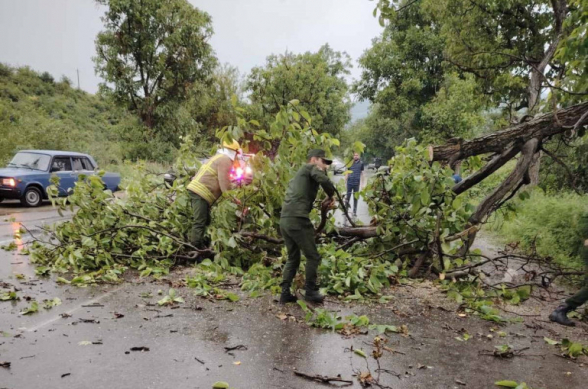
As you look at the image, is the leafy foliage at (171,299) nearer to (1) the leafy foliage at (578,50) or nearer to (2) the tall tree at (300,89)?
(1) the leafy foliage at (578,50)

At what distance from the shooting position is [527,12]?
10.8 metres

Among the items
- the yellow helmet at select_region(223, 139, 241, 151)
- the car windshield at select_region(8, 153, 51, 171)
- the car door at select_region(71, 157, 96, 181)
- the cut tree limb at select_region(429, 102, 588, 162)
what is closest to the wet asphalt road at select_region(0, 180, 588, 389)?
the cut tree limb at select_region(429, 102, 588, 162)

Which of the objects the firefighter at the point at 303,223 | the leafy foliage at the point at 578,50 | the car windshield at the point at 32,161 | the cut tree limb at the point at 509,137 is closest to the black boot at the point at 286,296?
the firefighter at the point at 303,223

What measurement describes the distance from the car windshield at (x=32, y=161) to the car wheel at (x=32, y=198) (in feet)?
2.33

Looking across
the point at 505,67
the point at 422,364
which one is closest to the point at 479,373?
the point at 422,364

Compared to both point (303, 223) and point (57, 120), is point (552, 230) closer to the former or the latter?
point (303, 223)

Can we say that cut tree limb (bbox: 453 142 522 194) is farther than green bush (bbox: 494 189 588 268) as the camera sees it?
No

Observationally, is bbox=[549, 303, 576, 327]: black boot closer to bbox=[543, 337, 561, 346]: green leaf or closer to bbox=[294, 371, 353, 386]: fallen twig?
bbox=[543, 337, 561, 346]: green leaf

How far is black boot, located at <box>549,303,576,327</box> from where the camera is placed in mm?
4438

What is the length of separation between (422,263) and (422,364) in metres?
2.56

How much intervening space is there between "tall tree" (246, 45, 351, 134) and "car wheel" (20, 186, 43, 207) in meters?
19.5

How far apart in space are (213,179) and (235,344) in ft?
9.88

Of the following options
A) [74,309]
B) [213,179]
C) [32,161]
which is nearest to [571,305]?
[213,179]

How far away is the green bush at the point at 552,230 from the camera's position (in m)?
7.28
